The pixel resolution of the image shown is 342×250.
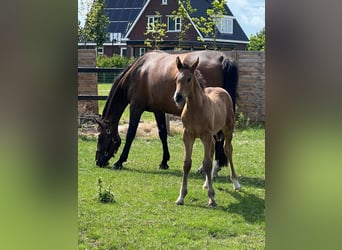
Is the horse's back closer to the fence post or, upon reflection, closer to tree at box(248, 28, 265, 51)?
tree at box(248, 28, 265, 51)

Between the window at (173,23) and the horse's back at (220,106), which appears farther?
the window at (173,23)

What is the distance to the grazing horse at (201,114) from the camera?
11.5 feet

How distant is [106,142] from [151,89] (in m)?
0.87

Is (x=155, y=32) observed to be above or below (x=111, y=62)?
above

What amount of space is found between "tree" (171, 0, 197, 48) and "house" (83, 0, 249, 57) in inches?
3.0

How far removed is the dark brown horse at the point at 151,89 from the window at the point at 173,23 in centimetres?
168

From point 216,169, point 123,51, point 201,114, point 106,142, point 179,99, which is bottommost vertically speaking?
point 216,169

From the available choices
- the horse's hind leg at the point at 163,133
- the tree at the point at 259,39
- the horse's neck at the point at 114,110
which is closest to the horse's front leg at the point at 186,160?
the tree at the point at 259,39

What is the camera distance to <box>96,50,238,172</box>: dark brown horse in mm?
5141

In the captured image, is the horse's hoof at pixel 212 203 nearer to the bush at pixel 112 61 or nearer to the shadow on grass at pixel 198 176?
the shadow on grass at pixel 198 176

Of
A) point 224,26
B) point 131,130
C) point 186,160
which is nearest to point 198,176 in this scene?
point 186,160

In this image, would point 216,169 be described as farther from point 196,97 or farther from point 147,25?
point 147,25

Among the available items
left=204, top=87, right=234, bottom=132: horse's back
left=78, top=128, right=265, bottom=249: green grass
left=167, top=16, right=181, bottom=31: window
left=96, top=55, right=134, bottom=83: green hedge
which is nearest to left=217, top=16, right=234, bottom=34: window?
left=167, top=16, right=181, bottom=31: window

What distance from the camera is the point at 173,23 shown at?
24.9 feet
